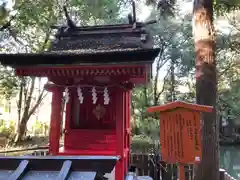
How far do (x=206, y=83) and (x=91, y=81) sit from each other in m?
2.62

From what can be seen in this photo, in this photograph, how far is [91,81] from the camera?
6.13m

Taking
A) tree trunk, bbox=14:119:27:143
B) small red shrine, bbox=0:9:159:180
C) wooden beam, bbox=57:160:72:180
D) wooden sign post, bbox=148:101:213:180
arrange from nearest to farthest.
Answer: wooden beam, bbox=57:160:72:180 → wooden sign post, bbox=148:101:213:180 → small red shrine, bbox=0:9:159:180 → tree trunk, bbox=14:119:27:143

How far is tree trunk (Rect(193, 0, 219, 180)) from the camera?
4.75 metres

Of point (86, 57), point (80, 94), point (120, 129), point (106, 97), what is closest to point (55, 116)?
point (80, 94)

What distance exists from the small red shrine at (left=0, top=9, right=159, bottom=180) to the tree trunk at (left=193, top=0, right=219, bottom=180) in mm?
938

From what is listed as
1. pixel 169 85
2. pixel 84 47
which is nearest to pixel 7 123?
pixel 169 85

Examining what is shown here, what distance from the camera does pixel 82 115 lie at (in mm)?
6457

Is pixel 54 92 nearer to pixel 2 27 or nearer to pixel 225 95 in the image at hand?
pixel 2 27

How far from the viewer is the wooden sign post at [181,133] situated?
11.5 feet

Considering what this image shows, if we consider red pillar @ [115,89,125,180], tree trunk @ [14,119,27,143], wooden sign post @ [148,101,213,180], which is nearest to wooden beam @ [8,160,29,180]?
wooden sign post @ [148,101,213,180]

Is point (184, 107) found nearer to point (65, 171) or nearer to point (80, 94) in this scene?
point (65, 171)

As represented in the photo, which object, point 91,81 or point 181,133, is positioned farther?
point 91,81

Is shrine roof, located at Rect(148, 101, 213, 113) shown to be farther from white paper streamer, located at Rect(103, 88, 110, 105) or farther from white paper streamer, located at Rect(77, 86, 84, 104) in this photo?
white paper streamer, located at Rect(77, 86, 84, 104)

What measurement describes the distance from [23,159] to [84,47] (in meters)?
5.15
